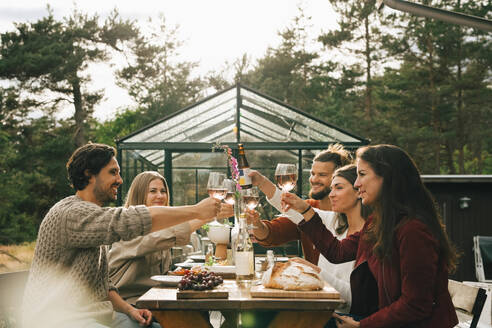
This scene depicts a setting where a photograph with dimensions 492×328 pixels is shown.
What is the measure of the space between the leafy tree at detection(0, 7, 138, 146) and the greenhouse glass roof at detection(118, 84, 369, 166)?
10.1 m

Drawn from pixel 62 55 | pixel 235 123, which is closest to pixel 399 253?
pixel 235 123

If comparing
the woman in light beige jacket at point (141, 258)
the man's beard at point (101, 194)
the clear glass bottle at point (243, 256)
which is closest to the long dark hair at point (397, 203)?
the clear glass bottle at point (243, 256)

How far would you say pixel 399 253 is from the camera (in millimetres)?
1934

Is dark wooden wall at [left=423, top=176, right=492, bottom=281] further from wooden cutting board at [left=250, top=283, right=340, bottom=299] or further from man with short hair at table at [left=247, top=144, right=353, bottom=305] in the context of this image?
wooden cutting board at [left=250, top=283, right=340, bottom=299]

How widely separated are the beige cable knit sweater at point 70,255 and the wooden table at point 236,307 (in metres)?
0.31

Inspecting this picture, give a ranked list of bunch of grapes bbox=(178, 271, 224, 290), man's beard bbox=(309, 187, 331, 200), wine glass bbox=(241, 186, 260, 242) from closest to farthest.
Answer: bunch of grapes bbox=(178, 271, 224, 290) → wine glass bbox=(241, 186, 260, 242) → man's beard bbox=(309, 187, 331, 200)

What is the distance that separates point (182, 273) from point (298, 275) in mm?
731

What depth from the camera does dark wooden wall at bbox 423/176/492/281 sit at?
796 cm

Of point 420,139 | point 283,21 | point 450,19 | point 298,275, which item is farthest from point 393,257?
point 283,21

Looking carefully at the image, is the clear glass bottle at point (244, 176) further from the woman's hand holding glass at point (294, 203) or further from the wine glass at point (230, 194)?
the woman's hand holding glass at point (294, 203)

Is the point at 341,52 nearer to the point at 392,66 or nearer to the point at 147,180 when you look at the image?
the point at 392,66

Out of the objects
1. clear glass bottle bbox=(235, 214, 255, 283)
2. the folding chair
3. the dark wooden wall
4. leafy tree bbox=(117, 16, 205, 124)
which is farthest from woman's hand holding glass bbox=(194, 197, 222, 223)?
leafy tree bbox=(117, 16, 205, 124)

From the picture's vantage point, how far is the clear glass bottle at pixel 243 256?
2.32 meters

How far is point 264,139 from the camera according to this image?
910 centimetres
